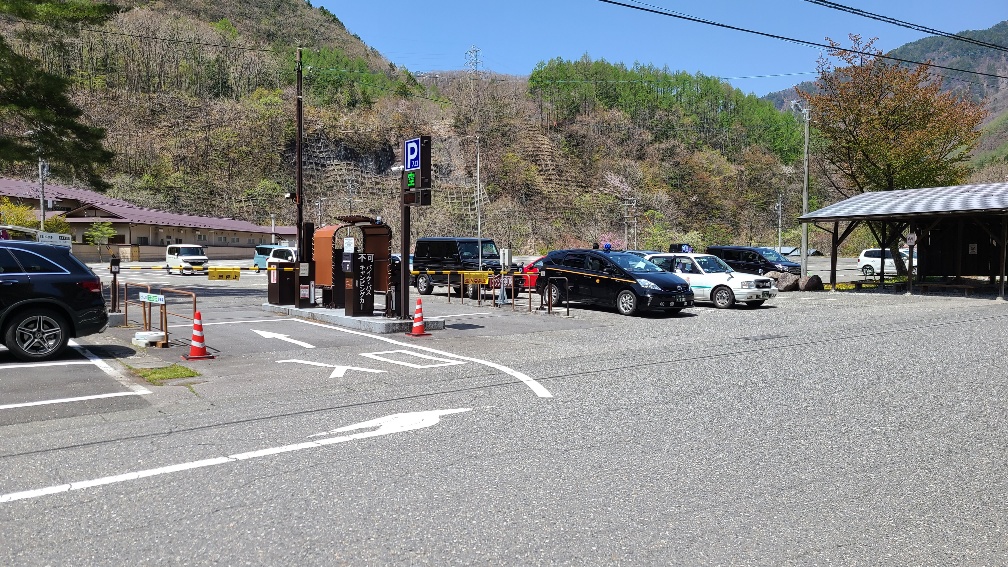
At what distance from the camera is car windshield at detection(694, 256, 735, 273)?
20.7 m

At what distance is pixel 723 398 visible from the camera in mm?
7477

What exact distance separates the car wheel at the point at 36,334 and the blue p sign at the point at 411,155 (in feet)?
21.2

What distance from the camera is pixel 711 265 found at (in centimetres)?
2088

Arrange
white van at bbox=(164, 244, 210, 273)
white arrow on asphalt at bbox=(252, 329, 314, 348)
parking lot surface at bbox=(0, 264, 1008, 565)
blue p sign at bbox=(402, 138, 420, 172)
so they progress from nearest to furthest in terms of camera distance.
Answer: parking lot surface at bbox=(0, 264, 1008, 565) < white arrow on asphalt at bbox=(252, 329, 314, 348) < blue p sign at bbox=(402, 138, 420, 172) < white van at bbox=(164, 244, 210, 273)

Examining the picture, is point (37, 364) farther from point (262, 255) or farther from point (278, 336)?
point (262, 255)

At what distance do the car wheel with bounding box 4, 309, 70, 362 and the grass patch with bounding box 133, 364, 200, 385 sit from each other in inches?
59.7

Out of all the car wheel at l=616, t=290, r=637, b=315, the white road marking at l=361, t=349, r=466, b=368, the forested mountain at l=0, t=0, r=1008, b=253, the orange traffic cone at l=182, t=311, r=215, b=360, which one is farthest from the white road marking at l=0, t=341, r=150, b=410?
the forested mountain at l=0, t=0, r=1008, b=253

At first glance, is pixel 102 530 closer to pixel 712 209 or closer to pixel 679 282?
pixel 679 282

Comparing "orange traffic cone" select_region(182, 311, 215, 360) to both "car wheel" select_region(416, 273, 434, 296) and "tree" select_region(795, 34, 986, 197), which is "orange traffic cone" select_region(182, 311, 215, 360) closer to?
"car wheel" select_region(416, 273, 434, 296)

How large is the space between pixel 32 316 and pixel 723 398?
Answer: 30.4 ft

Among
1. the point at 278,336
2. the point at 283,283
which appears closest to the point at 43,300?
the point at 278,336

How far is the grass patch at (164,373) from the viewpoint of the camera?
27.8 feet

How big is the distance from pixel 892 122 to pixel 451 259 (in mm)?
23109

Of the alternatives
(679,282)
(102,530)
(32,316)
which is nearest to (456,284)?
(679,282)
